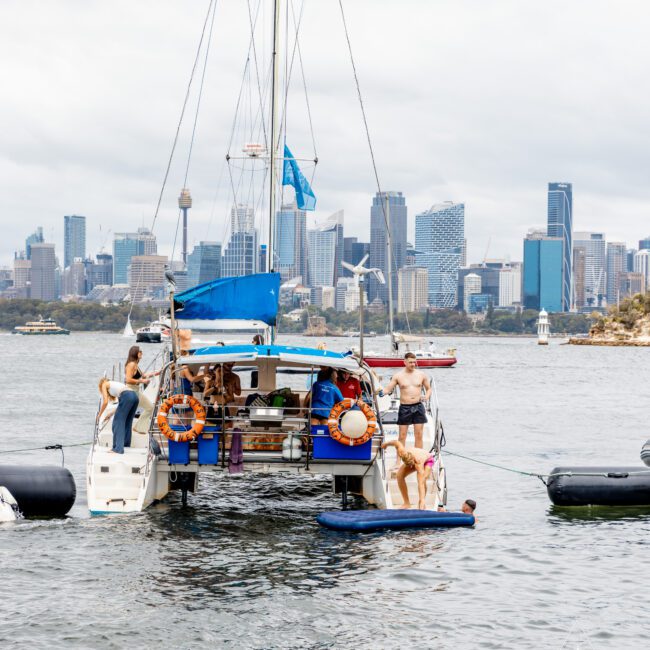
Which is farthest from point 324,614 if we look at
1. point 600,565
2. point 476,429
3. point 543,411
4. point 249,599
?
point 543,411

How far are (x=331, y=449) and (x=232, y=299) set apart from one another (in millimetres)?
4284

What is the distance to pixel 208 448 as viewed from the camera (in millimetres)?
16688

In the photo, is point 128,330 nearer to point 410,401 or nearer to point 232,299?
point 232,299

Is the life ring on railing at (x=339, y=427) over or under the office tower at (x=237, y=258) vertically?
under

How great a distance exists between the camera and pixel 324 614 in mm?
12758

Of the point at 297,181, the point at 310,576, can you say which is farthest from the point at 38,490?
the point at 297,181

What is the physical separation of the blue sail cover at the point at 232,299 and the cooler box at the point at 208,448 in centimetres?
377

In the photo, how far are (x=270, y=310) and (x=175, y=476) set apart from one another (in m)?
3.93

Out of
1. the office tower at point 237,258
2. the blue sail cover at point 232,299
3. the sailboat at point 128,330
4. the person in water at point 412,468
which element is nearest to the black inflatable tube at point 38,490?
the blue sail cover at point 232,299

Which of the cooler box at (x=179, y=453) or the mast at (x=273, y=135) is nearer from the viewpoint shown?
the cooler box at (x=179, y=453)

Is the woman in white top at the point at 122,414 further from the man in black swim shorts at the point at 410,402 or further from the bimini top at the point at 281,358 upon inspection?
the man in black swim shorts at the point at 410,402

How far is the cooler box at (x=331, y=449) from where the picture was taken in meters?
16.8

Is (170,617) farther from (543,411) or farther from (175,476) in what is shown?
(543,411)

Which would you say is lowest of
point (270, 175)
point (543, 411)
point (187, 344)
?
point (543, 411)
